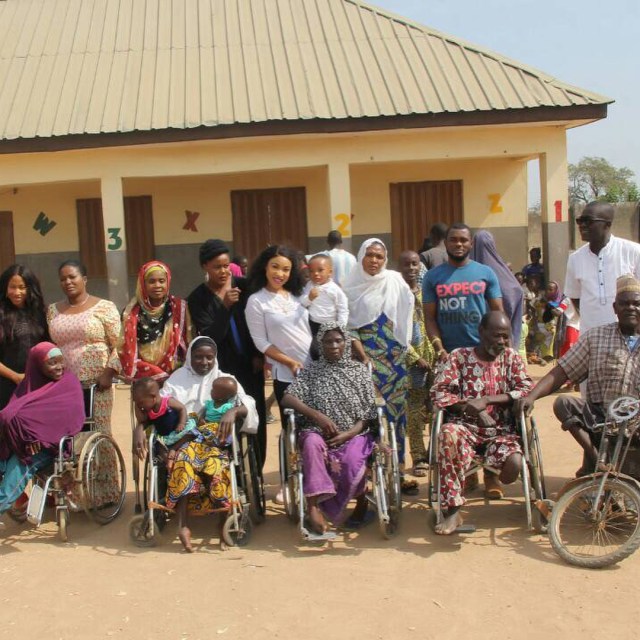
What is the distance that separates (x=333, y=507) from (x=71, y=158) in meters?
7.84

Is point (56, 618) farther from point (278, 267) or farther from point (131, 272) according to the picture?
point (131, 272)

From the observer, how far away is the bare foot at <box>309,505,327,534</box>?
4.57m

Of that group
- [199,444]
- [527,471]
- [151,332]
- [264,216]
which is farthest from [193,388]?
[264,216]

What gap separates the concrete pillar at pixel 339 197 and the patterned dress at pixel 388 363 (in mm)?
5435

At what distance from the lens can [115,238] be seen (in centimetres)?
1105

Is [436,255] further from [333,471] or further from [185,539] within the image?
[185,539]

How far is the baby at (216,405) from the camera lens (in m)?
4.90

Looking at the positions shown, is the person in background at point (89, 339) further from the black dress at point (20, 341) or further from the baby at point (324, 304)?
the baby at point (324, 304)

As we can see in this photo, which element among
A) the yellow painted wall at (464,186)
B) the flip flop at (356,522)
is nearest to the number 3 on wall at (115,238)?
the yellow painted wall at (464,186)

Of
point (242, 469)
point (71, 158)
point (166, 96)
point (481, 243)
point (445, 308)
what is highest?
point (166, 96)

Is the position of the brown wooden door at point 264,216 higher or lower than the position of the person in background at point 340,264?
higher

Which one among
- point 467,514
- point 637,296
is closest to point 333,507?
point 467,514

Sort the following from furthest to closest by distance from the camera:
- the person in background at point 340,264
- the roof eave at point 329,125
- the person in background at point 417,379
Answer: the roof eave at point 329,125, the person in background at point 340,264, the person in background at point 417,379

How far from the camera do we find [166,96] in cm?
1132
